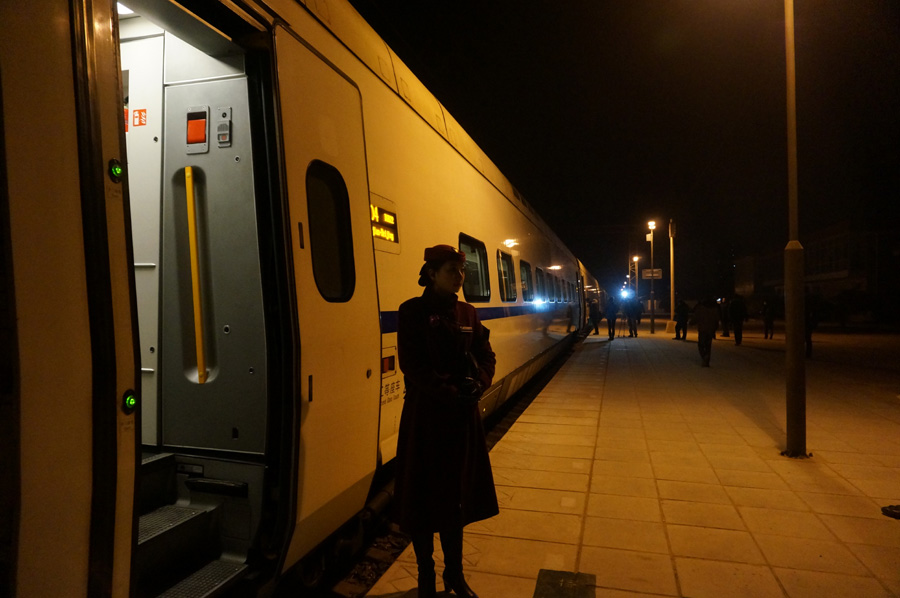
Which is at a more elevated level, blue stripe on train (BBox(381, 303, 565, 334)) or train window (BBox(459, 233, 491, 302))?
train window (BBox(459, 233, 491, 302))

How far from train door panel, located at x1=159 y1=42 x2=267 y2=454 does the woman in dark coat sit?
0.71m

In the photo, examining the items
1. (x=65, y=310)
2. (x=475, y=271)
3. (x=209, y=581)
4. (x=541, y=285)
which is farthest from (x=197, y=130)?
(x=541, y=285)

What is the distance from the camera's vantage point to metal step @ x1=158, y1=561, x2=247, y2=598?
7.38ft

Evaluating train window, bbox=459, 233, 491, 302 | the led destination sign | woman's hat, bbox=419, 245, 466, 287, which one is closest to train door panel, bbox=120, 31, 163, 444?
the led destination sign

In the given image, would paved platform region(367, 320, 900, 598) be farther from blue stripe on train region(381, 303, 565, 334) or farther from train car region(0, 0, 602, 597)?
blue stripe on train region(381, 303, 565, 334)

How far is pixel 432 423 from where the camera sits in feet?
8.75

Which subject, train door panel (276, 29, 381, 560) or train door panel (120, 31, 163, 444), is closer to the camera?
train door panel (276, 29, 381, 560)

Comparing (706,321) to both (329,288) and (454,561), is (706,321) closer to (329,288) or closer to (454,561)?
(454,561)

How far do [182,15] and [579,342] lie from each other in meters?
21.5

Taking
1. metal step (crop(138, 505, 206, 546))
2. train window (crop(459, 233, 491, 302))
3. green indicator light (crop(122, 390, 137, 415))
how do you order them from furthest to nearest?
train window (crop(459, 233, 491, 302)) < metal step (crop(138, 505, 206, 546)) < green indicator light (crop(122, 390, 137, 415))

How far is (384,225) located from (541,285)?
7519 mm

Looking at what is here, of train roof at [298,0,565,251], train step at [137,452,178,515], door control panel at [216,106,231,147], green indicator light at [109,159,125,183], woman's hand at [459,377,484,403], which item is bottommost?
train step at [137,452,178,515]

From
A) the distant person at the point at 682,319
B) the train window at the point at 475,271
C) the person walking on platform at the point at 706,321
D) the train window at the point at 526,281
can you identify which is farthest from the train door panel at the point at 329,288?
the distant person at the point at 682,319

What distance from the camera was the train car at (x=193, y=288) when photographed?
A: 1.47 m
